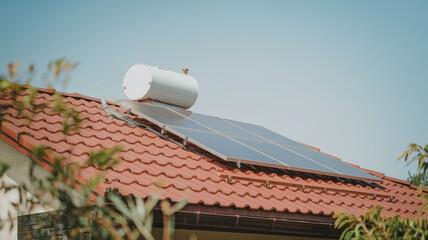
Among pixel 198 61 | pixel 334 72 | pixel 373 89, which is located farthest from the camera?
pixel 373 89

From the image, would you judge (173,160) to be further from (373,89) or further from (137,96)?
(373,89)

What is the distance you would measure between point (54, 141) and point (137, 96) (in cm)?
339

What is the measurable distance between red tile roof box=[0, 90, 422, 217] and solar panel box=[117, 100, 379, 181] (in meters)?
0.19

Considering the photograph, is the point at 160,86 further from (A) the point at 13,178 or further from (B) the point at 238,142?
(A) the point at 13,178

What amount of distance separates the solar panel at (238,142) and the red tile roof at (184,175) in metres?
0.19

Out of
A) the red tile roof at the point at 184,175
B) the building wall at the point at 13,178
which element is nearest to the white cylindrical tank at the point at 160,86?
the red tile roof at the point at 184,175

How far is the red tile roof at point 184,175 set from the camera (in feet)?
23.7

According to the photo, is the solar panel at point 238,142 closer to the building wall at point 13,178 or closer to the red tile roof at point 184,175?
the red tile roof at point 184,175

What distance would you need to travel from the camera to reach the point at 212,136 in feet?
31.8

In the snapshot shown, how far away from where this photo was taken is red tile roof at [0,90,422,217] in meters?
7.21

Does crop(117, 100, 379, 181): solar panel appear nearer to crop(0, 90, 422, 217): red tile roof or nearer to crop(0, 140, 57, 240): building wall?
crop(0, 90, 422, 217): red tile roof

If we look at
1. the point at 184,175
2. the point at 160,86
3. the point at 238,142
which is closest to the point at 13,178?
the point at 184,175

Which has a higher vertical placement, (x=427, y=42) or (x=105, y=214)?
(x=427, y=42)

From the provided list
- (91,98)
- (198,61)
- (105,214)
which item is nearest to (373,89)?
(198,61)
